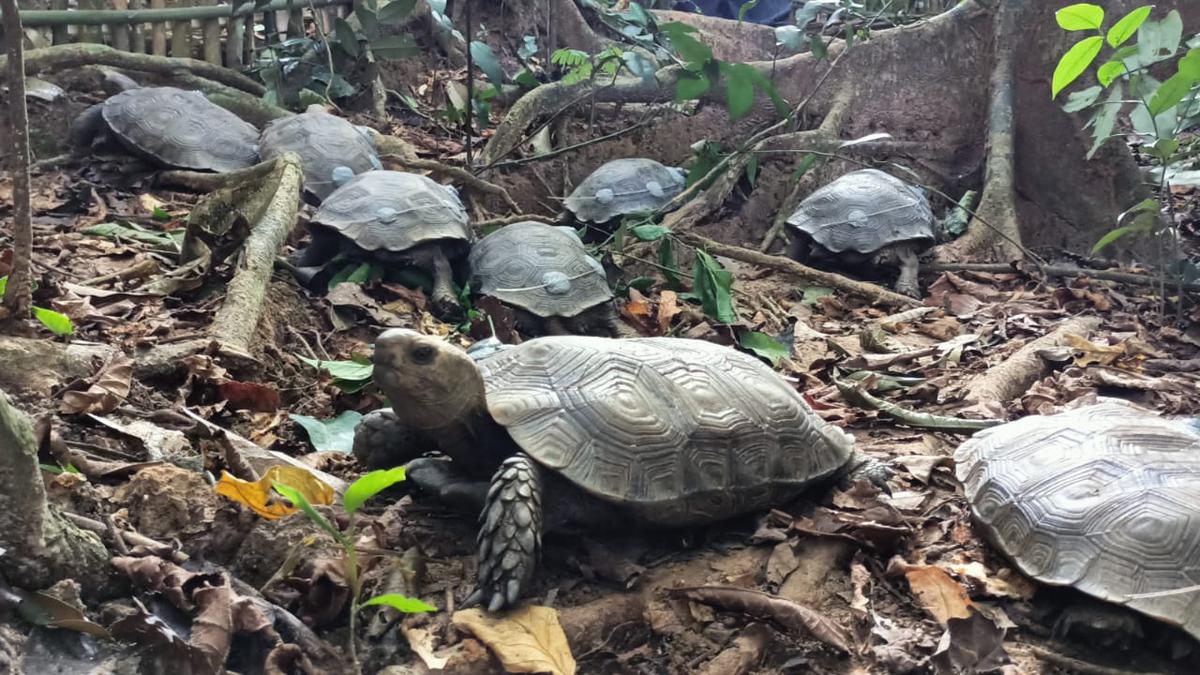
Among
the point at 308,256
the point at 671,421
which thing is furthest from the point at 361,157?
the point at 671,421

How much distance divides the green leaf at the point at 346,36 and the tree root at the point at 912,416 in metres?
5.78

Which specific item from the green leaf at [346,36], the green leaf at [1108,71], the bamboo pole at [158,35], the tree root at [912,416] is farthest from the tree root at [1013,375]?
the bamboo pole at [158,35]

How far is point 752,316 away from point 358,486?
434 centimetres

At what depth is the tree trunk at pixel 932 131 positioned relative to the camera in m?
7.86

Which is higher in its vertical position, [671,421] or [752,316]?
[671,421]

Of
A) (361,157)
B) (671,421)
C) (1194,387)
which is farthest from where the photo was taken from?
(361,157)

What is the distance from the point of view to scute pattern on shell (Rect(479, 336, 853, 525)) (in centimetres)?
267

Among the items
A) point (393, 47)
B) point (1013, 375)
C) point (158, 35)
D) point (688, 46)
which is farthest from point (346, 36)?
point (1013, 375)

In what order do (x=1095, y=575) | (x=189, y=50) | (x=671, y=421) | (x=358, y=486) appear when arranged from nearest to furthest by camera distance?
(x=358, y=486) → (x=1095, y=575) → (x=671, y=421) → (x=189, y=50)

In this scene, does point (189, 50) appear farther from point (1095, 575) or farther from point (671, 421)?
point (1095, 575)

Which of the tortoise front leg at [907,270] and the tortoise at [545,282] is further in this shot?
the tortoise front leg at [907,270]

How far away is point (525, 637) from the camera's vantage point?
2.32m

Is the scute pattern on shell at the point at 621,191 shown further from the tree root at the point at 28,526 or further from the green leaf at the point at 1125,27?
the tree root at the point at 28,526

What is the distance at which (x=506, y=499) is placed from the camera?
2.53 metres
